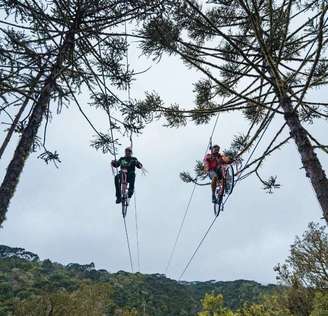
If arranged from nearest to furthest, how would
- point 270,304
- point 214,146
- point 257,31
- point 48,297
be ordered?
1. point 257,31
2. point 214,146
3. point 270,304
4. point 48,297

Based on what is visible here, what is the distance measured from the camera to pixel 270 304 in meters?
17.7

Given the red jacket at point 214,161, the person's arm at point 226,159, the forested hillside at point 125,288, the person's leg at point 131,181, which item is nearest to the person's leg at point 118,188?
the person's leg at point 131,181

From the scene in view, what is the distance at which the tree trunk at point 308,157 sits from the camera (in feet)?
23.4

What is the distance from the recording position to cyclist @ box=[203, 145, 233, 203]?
10.5m

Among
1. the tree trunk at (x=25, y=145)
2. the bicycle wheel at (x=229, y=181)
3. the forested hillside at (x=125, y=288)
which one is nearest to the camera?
the tree trunk at (x=25, y=145)

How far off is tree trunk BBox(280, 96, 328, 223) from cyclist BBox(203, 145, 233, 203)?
2614 mm

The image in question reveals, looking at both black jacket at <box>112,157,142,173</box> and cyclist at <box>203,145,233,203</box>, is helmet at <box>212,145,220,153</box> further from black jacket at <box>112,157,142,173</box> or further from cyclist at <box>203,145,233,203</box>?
black jacket at <box>112,157,142,173</box>

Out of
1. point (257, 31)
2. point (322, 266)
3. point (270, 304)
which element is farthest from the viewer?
point (322, 266)

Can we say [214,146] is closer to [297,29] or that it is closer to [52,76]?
[297,29]

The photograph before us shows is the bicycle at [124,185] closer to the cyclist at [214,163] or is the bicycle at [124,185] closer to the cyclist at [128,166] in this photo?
the cyclist at [128,166]

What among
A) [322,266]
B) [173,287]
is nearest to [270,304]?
[322,266]

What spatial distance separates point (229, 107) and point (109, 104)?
258cm

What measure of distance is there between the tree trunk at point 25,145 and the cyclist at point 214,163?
4.14 meters

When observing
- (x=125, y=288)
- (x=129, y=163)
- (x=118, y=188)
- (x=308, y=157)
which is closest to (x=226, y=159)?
(x=129, y=163)
